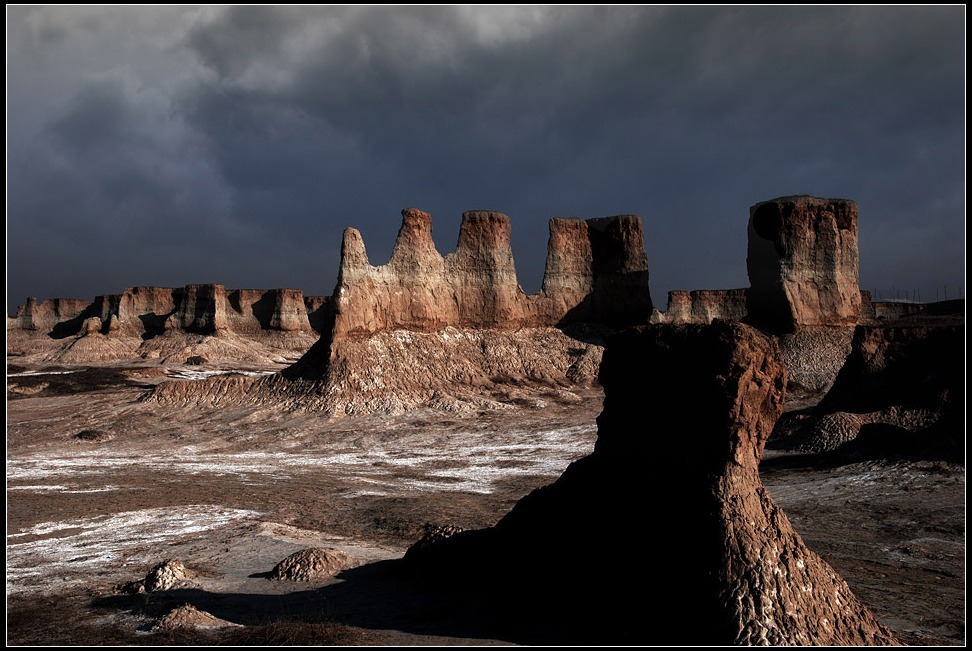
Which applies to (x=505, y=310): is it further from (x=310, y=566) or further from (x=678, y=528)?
(x=678, y=528)

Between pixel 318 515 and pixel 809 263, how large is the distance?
2468 cm

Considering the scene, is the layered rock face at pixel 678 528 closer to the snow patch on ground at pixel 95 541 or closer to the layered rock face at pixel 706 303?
the snow patch on ground at pixel 95 541

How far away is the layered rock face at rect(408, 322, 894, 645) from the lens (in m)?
5.40

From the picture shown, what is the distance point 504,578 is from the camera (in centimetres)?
704

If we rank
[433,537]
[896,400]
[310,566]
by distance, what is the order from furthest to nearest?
[896,400] → [310,566] → [433,537]

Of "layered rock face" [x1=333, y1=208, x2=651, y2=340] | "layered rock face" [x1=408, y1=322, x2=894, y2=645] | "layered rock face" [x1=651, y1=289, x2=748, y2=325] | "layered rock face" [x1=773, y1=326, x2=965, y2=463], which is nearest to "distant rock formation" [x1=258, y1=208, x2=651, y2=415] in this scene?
"layered rock face" [x1=333, y1=208, x2=651, y2=340]

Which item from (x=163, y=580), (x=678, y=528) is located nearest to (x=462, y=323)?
(x=163, y=580)

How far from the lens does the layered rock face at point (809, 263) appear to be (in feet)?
Result: 96.1

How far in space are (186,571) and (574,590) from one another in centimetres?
470

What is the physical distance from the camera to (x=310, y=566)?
322 inches

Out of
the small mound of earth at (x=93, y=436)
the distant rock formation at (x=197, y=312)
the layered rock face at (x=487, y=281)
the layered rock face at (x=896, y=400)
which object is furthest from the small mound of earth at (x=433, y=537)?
the distant rock formation at (x=197, y=312)

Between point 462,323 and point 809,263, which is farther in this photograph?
point 809,263

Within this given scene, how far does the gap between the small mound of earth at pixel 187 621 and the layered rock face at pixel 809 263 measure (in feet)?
89.6

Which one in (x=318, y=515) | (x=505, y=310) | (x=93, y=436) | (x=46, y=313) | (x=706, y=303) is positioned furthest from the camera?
(x=46, y=313)
